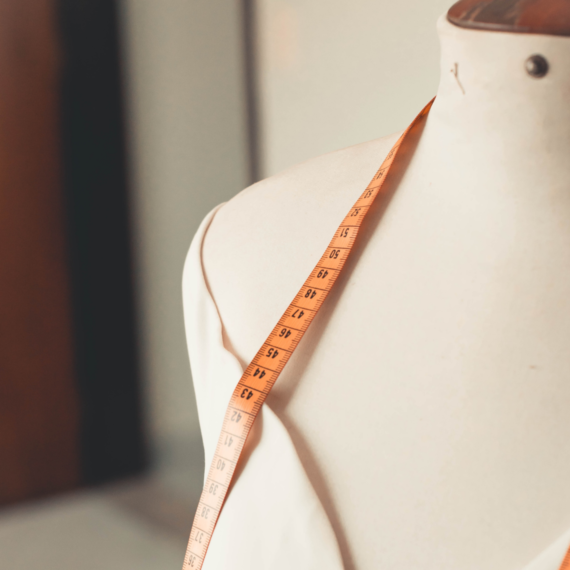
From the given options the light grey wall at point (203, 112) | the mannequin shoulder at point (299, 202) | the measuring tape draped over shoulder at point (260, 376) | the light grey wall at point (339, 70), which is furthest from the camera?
the light grey wall at point (203, 112)

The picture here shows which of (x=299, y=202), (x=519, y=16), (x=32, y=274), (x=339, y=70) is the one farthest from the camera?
(x=32, y=274)

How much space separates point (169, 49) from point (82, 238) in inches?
32.2

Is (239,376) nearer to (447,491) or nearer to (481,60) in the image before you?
(447,491)

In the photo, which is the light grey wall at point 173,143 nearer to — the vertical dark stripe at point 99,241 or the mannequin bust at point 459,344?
the vertical dark stripe at point 99,241

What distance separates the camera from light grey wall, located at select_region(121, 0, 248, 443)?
2.37 metres

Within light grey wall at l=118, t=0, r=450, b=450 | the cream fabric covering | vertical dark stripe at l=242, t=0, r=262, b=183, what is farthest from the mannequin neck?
vertical dark stripe at l=242, t=0, r=262, b=183

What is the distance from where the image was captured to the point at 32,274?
231 cm

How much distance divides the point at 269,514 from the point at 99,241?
2003 millimetres

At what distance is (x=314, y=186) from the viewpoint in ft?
2.52

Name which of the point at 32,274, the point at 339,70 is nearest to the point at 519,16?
the point at 339,70

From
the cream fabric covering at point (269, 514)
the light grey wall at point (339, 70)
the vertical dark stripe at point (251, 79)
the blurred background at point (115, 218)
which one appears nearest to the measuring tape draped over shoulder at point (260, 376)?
the cream fabric covering at point (269, 514)

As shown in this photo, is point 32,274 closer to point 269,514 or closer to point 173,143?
point 173,143

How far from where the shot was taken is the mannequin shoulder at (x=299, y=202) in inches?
28.5

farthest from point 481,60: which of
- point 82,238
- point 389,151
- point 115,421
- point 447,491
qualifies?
point 115,421
